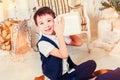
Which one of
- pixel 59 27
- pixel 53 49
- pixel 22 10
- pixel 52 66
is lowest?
pixel 52 66

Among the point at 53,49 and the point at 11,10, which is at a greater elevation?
the point at 11,10

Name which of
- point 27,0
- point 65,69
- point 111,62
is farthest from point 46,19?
point 27,0

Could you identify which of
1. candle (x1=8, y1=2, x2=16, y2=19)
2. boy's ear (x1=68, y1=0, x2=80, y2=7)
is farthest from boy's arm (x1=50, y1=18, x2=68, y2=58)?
candle (x1=8, y1=2, x2=16, y2=19)

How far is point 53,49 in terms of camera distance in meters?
1.81

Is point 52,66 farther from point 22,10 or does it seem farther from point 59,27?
point 22,10

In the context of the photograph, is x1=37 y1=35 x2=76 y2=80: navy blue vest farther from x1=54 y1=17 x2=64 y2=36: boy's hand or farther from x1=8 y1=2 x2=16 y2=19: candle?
x1=8 y1=2 x2=16 y2=19: candle

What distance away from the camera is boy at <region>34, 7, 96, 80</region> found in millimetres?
1771

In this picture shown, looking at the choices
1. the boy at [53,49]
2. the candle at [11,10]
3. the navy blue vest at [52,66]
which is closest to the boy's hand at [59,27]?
the boy at [53,49]

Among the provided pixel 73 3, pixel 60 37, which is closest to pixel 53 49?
pixel 60 37

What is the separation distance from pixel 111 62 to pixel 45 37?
105 cm

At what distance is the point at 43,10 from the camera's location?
1807mm

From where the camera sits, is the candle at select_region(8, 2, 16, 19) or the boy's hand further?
the candle at select_region(8, 2, 16, 19)

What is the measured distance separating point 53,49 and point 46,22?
20 cm

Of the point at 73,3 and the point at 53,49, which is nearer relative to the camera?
the point at 53,49
